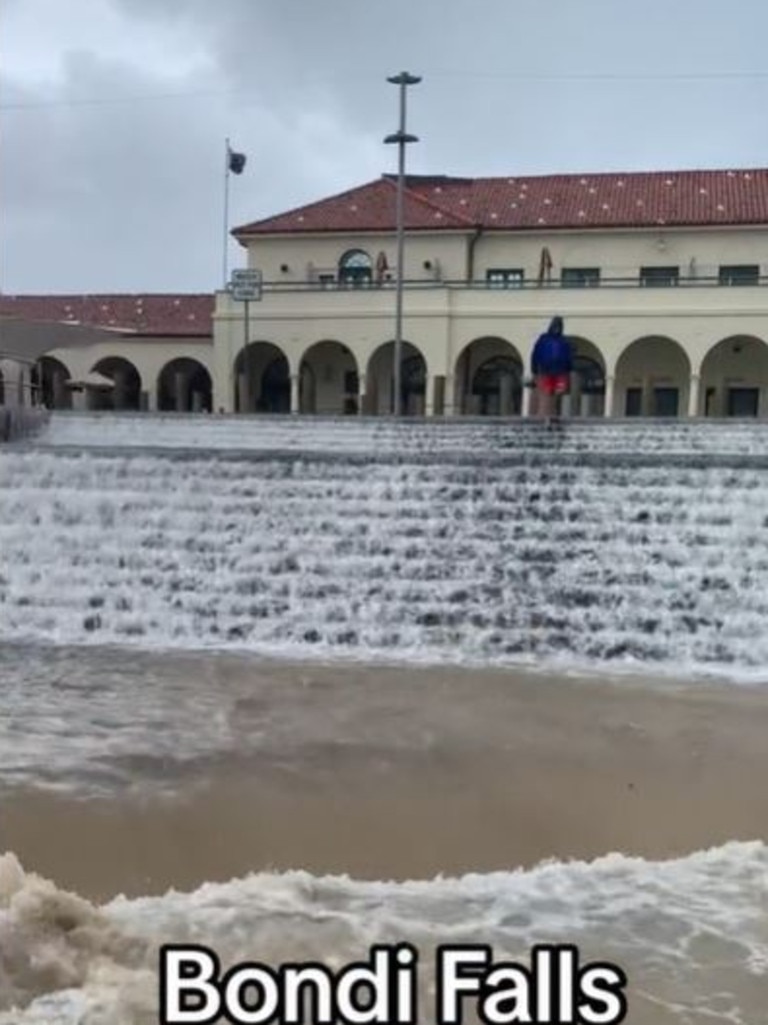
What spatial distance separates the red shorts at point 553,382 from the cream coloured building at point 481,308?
37.0 feet

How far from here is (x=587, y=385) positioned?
90.3 feet

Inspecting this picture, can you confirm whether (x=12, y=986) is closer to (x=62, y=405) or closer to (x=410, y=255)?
(x=410, y=255)

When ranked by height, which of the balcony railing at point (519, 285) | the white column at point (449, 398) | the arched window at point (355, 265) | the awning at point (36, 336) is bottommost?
the white column at point (449, 398)

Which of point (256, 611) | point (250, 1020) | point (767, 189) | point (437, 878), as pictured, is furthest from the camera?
point (767, 189)

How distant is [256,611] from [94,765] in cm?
413

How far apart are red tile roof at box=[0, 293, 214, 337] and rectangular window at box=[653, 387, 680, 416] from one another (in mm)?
11349

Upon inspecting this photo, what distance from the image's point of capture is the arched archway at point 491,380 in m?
27.7

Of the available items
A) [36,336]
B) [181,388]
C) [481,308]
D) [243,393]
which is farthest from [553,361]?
[181,388]

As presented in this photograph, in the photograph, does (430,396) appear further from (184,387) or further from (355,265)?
(184,387)

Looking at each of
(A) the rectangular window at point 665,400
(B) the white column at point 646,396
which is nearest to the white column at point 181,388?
(B) the white column at point 646,396

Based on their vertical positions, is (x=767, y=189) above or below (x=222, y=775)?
above

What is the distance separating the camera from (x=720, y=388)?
87.2ft

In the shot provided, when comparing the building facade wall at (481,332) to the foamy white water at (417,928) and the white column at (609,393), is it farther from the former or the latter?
the foamy white water at (417,928)

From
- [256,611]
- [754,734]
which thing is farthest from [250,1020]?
[256,611]
